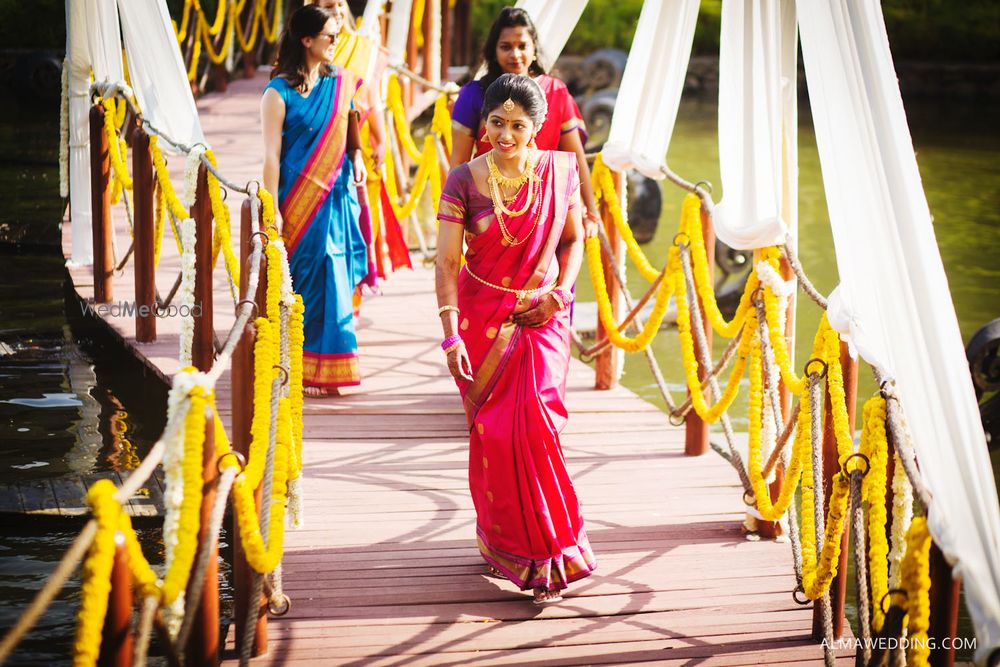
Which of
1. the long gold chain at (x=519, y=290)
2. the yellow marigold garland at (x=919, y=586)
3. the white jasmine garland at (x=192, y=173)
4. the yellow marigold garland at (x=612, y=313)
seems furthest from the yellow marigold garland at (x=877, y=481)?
the white jasmine garland at (x=192, y=173)

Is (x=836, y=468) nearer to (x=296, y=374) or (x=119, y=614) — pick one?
(x=296, y=374)

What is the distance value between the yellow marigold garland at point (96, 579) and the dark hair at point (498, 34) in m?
2.76

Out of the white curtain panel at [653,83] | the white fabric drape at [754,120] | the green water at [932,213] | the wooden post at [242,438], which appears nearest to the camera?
the wooden post at [242,438]

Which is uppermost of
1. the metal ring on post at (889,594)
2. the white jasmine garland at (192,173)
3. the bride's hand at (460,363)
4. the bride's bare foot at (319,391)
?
the white jasmine garland at (192,173)

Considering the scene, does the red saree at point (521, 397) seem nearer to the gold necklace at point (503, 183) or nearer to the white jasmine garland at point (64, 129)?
the gold necklace at point (503, 183)

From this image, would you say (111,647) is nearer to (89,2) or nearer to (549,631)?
(549,631)

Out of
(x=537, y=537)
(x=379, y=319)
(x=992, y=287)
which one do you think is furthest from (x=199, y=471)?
(x=992, y=287)

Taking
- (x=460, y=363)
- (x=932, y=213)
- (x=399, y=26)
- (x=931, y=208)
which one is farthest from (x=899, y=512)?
(x=931, y=208)

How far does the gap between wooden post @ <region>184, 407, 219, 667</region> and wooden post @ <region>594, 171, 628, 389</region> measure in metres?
3.13

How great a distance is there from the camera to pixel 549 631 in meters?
3.61

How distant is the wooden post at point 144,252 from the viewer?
5969mm

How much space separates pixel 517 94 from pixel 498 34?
4.23 ft

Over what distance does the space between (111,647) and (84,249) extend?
5.03 meters

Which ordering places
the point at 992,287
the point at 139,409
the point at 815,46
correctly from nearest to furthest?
the point at 815,46
the point at 139,409
the point at 992,287
